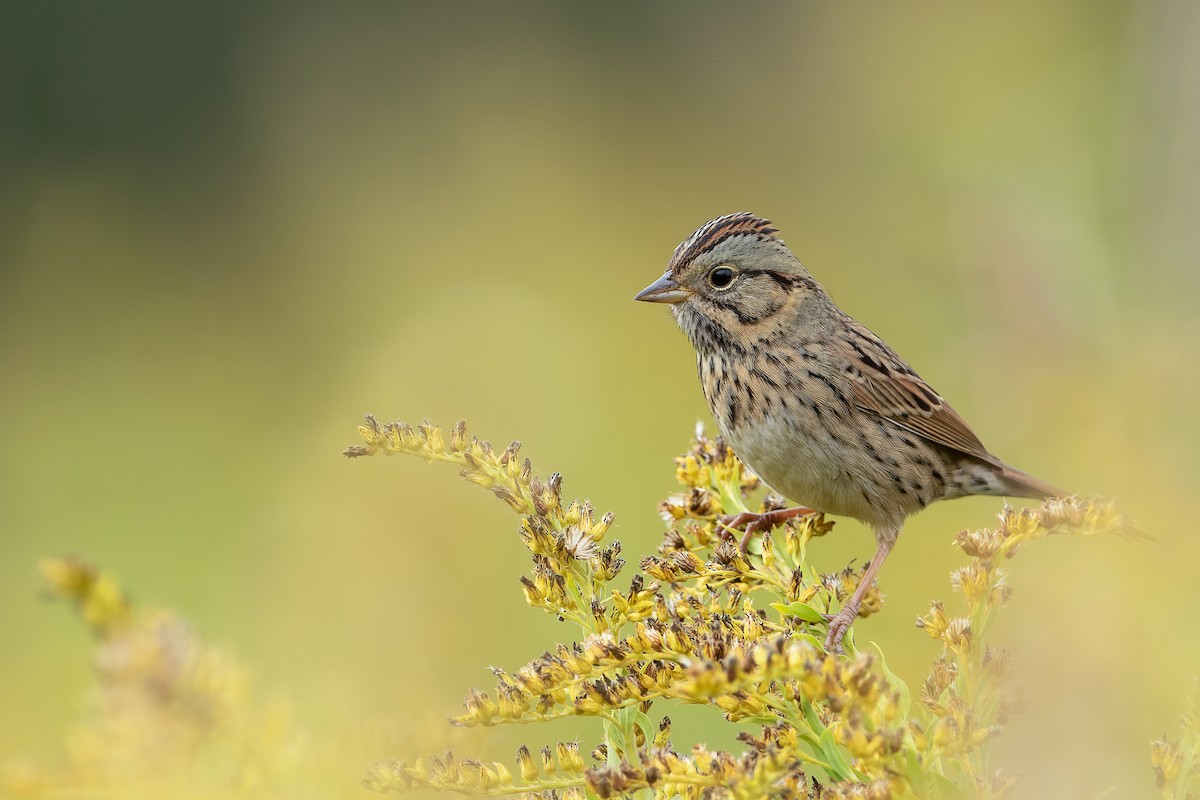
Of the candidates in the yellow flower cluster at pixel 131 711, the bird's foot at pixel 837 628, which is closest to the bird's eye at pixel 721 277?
the bird's foot at pixel 837 628

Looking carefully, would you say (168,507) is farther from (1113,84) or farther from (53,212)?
A: (1113,84)

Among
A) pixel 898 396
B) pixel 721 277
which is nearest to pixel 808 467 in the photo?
pixel 898 396

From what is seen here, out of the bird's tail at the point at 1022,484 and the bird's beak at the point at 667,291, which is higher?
the bird's beak at the point at 667,291

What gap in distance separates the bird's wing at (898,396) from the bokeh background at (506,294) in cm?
15

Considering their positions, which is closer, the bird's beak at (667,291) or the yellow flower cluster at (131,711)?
the yellow flower cluster at (131,711)

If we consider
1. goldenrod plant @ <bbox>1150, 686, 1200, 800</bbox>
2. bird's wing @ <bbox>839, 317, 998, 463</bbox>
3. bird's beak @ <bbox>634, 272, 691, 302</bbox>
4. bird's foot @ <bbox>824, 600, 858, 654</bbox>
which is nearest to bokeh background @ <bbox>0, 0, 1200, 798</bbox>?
goldenrod plant @ <bbox>1150, 686, 1200, 800</bbox>

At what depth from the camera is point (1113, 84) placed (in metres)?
6.55

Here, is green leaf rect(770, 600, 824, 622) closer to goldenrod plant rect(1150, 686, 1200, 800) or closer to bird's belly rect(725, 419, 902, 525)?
goldenrod plant rect(1150, 686, 1200, 800)

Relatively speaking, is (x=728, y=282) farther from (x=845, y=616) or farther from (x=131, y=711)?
(x=131, y=711)

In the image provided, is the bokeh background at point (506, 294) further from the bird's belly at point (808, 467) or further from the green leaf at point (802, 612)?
the bird's belly at point (808, 467)

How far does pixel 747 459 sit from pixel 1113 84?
15.6 feet

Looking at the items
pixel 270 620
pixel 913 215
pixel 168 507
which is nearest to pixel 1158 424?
pixel 270 620

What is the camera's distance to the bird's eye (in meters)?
3.09

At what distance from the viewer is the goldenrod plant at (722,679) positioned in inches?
50.1
